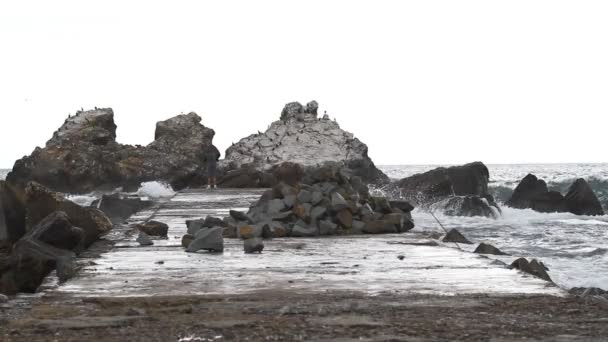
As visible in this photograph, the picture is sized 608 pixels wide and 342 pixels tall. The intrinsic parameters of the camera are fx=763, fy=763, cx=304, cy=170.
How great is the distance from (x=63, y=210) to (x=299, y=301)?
178 inches

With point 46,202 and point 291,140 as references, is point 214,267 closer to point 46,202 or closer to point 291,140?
point 46,202

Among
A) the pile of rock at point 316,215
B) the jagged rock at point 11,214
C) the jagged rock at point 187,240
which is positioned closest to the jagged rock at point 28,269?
the jagged rock at point 187,240

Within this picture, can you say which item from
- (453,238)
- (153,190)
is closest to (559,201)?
(153,190)

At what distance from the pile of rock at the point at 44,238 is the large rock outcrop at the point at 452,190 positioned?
11182mm

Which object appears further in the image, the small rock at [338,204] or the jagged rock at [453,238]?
the small rock at [338,204]

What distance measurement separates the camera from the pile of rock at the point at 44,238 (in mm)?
4922

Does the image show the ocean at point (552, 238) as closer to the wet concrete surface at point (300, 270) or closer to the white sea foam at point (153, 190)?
the wet concrete surface at point (300, 270)

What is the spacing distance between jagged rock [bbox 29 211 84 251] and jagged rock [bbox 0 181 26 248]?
193cm

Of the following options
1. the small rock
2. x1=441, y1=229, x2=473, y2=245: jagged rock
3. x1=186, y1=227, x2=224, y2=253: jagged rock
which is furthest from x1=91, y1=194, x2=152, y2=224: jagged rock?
x1=186, y1=227, x2=224, y2=253: jagged rock

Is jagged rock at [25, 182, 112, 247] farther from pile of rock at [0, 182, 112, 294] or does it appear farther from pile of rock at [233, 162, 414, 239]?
pile of rock at [233, 162, 414, 239]

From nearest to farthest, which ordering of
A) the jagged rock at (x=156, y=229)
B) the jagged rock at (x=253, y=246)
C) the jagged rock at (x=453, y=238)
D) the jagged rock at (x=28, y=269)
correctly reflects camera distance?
1. the jagged rock at (x=28, y=269)
2. the jagged rock at (x=253, y=246)
3. the jagged rock at (x=156, y=229)
4. the jagged rock at (x=453, y=238)

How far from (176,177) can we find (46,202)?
70.8 feet

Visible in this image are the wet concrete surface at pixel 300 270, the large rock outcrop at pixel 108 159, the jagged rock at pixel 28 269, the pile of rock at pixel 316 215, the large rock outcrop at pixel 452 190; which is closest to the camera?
the wet concrete surface at pixel 300 270

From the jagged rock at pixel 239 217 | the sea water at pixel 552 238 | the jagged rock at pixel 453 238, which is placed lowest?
the sea water at pixel 552 238
